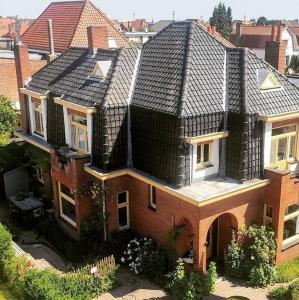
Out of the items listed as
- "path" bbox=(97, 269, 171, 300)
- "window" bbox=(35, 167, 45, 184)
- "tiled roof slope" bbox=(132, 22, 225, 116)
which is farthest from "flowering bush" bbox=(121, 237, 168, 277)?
"window" bbox=(35, 167, 45, 184)

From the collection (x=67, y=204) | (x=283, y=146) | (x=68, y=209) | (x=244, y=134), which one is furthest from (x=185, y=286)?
(x=67, y=204)

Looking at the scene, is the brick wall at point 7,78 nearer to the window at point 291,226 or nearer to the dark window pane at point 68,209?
the dark window pane at point 68,209

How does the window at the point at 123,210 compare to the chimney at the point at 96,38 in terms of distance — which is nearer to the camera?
the window at the point at 123,210

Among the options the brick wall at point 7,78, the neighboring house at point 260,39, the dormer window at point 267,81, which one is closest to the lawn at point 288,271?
the dormer window at point 267,81

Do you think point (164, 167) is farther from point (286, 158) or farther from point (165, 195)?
point (286, 158)

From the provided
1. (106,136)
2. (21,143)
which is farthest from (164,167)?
(21,143)

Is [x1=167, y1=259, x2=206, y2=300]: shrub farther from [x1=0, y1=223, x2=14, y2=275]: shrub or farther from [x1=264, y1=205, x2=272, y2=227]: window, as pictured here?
[x1=0, y1=223, x2=14, y2=275]: shrub
